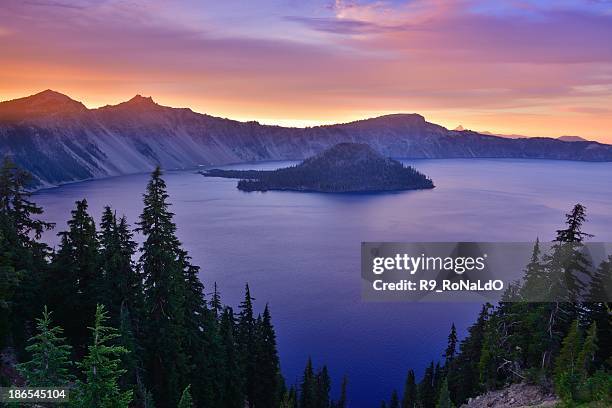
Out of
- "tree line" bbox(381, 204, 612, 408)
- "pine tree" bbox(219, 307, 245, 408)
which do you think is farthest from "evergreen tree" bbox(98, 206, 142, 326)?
"tree line" bbox(381, 204, 612, 408)

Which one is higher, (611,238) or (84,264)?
(84,264)

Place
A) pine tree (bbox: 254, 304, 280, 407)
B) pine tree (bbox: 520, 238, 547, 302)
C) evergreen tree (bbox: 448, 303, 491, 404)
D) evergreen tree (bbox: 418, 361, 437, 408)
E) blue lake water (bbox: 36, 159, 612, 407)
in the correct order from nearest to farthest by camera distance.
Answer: pine tree (bbox: 520, 238, 547, 302) → evergreen tree (bbox: 448, 303, 491, 404) → pine tree (bbox: 254, 304, 280, 407) → evergreen tree (bbox: 418, 361, 437, 408) → blue lake water (bbox: 36, 159, 612, 407)

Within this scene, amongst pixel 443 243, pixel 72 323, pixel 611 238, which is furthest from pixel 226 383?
pixel 611 238

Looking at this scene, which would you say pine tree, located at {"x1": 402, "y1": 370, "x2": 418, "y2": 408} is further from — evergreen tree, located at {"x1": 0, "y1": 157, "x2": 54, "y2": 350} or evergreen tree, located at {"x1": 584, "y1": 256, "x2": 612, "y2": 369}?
evergreen tree, located at {"x1": 0, "y1": 157, "x2": 54, "y2": 350}

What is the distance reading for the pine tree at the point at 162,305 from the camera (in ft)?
94.8

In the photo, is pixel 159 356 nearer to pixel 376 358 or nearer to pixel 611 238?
pixel 376 358

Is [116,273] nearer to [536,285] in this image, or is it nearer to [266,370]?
[266,370]

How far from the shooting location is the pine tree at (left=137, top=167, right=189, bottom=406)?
1138 inches

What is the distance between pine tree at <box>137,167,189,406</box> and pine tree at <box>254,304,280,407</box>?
1570 centimetres

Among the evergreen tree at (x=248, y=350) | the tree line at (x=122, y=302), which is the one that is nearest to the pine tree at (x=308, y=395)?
the evergreen tree at (x=248, y=350)

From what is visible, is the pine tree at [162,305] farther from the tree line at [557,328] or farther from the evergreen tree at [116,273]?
the tree line at [557,328]

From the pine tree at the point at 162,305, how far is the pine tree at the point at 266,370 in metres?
15.7

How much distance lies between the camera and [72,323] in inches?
1297

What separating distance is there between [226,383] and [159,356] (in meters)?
10.7
